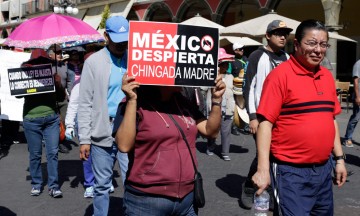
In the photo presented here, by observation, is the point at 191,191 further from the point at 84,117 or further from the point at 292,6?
the point at 292,6

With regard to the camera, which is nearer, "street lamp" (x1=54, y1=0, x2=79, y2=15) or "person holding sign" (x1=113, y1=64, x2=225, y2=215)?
"person holding sign" (x1=113, y1=64, x2=225, y2=215)

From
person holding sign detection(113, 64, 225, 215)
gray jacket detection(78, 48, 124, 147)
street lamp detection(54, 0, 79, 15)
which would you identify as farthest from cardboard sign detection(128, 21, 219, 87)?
street lamp detection(54, 0, 79, 15)

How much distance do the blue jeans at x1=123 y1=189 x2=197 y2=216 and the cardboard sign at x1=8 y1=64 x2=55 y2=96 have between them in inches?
133

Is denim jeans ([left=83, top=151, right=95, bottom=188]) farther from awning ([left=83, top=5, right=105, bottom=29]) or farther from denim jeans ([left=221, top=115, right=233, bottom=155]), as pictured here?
awning ([left=83, top=5, right=105, bottom=29])

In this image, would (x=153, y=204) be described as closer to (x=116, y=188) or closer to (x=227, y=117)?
(x=116, y=188)

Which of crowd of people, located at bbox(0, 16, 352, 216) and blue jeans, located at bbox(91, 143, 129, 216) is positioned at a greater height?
crowd of people, located at bbox(0, 16, 352, 216)

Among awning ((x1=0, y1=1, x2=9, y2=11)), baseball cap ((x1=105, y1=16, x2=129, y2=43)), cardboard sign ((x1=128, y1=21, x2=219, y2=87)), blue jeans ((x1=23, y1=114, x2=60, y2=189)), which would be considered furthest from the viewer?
awning ((x1=0, y1=1, x2=9, y2=11))

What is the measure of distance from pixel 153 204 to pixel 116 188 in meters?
3.61

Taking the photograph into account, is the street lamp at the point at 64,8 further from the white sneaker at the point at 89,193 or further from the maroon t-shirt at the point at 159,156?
the maroon t-shirt at the point at 159,156

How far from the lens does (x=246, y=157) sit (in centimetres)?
827

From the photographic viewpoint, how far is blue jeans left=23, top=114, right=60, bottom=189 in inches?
226

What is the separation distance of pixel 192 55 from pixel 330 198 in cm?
134

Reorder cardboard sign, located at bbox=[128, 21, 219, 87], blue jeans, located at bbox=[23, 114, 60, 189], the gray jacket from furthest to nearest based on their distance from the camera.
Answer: blue jeans, located at bbox=[23, 114, 60, 189] → the gray jacket → cardboard sign, located at bbox=[128, 21, 219, 87]

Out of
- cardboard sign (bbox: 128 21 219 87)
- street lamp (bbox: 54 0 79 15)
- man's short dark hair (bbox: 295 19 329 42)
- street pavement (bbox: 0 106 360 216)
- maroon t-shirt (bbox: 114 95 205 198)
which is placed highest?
street lamp (bbox: 54 0 79 15)
